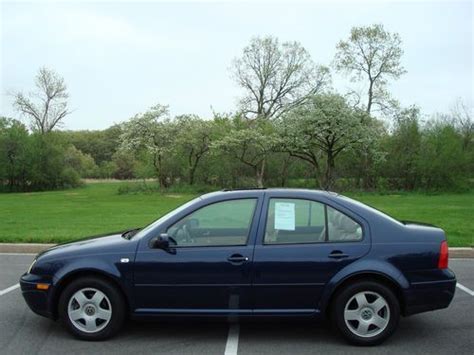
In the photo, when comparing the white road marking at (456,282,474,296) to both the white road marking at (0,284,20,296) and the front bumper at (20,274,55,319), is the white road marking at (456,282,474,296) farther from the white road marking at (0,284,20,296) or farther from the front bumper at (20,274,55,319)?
the white road marking at (0,284,20,296)

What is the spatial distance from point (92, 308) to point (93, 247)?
59 cm

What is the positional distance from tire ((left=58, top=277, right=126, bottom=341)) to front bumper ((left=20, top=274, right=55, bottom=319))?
14cm

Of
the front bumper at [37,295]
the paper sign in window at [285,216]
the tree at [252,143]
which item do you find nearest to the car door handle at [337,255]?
the paper sign in window at [285,216]

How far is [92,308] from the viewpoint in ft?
15.9

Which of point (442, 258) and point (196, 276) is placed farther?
point (442, 258)

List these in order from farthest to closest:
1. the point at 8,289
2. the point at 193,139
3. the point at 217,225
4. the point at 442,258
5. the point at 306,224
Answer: the point at 193,139 → the point at 8,289 → the point at 217,225 → the point at 306,224 → the point at 442,258

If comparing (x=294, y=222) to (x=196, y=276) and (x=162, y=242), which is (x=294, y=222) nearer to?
(x=196, y=276)

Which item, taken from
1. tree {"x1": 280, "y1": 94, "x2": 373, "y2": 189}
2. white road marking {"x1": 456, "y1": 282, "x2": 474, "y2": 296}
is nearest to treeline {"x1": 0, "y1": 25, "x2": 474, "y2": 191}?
tree {"x1": 280, "y1": 94, "x2": 373, "y2": 189}

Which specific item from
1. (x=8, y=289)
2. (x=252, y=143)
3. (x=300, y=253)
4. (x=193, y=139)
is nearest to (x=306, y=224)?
(x=300, y=253)

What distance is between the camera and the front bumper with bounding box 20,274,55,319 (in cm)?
489

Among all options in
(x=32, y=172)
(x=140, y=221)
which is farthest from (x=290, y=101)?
(x=140, y=221)

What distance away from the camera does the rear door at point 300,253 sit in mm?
4715

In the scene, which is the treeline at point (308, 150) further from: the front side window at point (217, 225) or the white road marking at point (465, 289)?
the front side window at point (217, 225)

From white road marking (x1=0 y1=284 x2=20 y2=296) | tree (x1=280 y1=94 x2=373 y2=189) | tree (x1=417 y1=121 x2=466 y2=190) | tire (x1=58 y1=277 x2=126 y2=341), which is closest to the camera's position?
tire (x1=58 y1=277 x2=126 y2=341)
